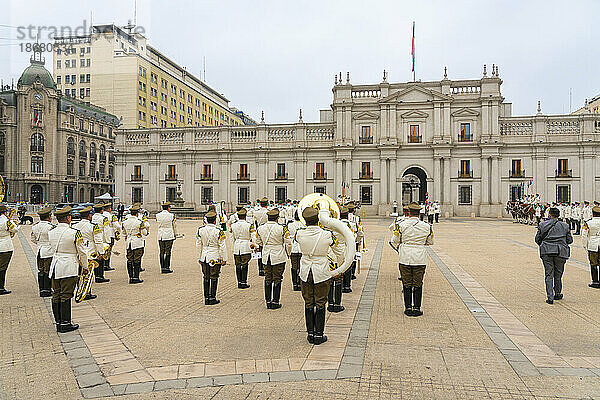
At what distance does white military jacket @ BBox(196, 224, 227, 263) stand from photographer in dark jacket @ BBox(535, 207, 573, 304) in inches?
266

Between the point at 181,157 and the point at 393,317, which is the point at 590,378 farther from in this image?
the point at 181,157

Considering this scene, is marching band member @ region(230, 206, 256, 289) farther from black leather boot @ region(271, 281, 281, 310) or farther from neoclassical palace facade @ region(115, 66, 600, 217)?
neoclassical palace facade @ region(115, 66, 600, 217)

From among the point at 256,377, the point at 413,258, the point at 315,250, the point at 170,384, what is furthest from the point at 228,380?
the point at 413,258

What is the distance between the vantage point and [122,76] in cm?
7056

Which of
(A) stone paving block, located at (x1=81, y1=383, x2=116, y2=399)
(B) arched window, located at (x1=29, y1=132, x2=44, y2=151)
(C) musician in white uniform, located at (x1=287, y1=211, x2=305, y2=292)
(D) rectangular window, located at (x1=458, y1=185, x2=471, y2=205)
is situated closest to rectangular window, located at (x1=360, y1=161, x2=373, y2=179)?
(D) rectangular window, located at (x1=458, y1=185, x2=471, y2=205)

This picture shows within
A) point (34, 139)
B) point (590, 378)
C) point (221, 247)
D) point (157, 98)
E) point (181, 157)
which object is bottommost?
point (590, 378)

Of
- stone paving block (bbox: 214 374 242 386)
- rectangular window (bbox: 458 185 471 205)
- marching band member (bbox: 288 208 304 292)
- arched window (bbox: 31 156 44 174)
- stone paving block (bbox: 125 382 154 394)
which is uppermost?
arched window (bbox: 31 156 44 174)

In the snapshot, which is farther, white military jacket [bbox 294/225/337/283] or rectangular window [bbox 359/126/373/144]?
rectangular window [bbox 359/126/373/144]

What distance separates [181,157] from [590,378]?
4802cm

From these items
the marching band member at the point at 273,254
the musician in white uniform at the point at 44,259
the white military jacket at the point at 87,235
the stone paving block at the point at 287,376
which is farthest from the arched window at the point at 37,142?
the stone paving block at the point at 287,376

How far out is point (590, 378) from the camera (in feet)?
16.2

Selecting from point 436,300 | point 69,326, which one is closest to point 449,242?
point 436,300

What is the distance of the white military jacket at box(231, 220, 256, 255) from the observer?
990 cm

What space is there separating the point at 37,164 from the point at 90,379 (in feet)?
221
